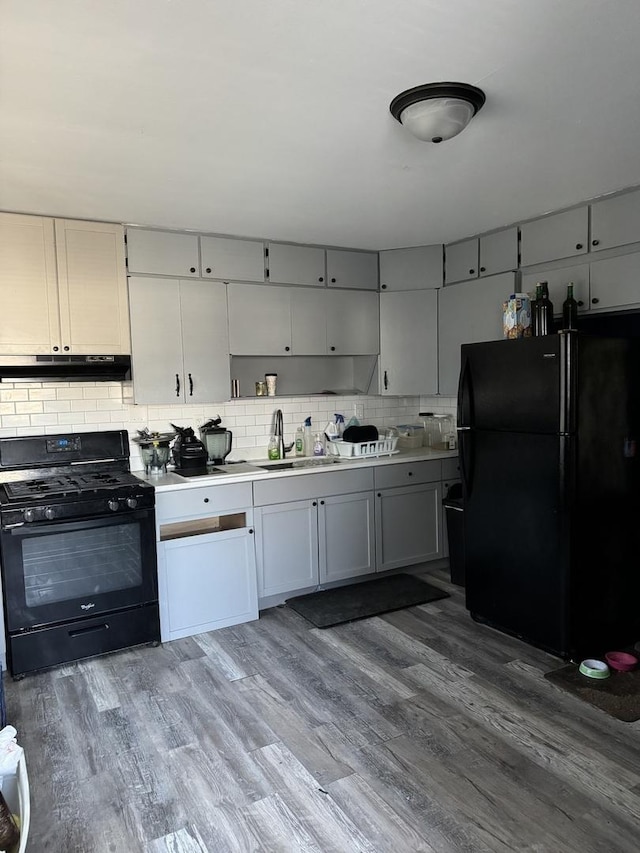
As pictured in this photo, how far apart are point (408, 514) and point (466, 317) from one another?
149 cm

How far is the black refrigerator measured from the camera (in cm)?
292

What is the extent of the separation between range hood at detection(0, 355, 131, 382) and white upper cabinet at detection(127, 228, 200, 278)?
0.58m

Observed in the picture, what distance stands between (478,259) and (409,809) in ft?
11.2

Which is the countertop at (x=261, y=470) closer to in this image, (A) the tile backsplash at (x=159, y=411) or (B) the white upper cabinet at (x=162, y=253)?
(A) the tile backsplash at (x=159, y=411)

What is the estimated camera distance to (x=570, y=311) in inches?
137

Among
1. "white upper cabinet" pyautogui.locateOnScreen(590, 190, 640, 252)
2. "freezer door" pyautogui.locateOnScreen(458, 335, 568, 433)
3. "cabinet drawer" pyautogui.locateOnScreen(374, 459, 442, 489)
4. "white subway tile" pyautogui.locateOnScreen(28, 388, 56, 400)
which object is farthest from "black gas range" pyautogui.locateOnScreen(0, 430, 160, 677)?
"white upper cabinet" pyautogui.locateOnScreen(590, 190, 640, 252)

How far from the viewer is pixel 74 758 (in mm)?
2367

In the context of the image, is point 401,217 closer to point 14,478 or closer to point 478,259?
point 478,259

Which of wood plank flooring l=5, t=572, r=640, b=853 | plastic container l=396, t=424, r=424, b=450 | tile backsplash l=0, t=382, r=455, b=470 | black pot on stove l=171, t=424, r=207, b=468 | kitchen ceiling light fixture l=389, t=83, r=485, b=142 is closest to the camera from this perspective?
wood plank flooring l=5, t=572, r=640, b=853

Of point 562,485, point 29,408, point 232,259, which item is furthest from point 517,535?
point 29,408

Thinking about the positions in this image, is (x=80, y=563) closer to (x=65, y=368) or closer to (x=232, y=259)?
(x=65, y=368)

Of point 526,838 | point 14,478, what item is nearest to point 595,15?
point 526,838

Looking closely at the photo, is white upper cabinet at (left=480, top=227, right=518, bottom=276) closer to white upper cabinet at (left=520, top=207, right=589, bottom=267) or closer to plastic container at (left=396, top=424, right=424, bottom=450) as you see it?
white upper cabinet at (left=520, top=207, right=589, bottom=267)

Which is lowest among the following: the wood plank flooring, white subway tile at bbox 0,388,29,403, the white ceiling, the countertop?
the wood plank flooring
